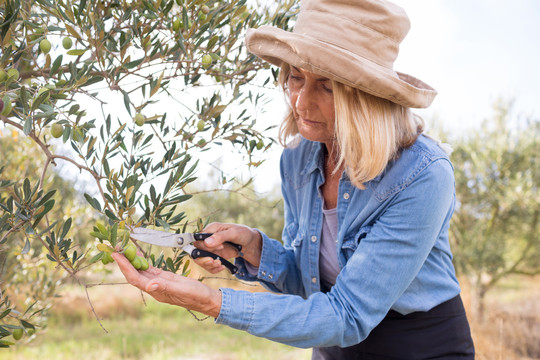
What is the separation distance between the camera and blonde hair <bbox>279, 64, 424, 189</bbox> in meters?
1.97

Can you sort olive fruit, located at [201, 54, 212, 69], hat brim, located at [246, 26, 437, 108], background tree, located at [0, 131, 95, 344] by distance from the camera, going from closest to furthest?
hat brim, located at [246, 26, 437, 108], olive fruit, located at [201, 54, 212, 69], background tree, located at [0, 131, 95, 344]

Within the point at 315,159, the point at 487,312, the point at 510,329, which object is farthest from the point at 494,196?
the point at 315,159

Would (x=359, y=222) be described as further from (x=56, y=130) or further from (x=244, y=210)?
(x=244, y=210)

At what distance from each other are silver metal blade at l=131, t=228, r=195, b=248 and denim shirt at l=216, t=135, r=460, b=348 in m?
0.34

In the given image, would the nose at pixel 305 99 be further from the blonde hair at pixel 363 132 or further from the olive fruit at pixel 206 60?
the olive fruit at pixel 206 60

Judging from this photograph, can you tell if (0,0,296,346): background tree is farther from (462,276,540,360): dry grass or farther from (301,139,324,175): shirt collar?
(462,276,540,360): dry grass

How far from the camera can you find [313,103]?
210 centimetres

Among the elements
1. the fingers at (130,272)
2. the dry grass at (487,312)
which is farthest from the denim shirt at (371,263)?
the dry grass at (487,312)

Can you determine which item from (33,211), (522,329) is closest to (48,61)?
(33,211)

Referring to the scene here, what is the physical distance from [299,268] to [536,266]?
11070 mm

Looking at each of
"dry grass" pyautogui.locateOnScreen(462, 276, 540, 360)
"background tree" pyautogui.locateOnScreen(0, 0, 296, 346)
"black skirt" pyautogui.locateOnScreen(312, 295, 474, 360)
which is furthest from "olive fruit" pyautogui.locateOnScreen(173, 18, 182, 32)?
"dry grass" pyautogui.locateOnScreen(462, 276, 540, 360)

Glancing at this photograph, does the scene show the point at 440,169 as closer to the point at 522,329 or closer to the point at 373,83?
the point at 373,83

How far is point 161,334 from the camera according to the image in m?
8.79

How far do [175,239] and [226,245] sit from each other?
1.40 ft
